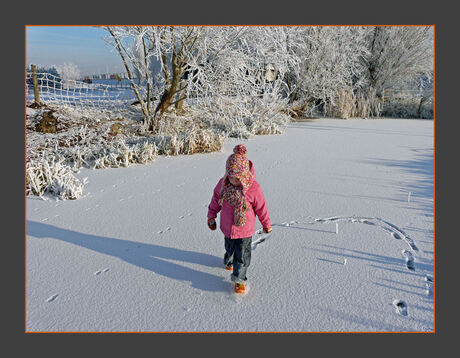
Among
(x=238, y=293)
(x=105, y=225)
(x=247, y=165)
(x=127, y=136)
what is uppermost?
(x=127, y=136)

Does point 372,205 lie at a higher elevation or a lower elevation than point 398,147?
lower

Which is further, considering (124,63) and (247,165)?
(124,63)

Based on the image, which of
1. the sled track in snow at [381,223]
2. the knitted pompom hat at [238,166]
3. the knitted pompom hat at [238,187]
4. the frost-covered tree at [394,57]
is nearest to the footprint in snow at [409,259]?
the sled track in snow at [381,223]

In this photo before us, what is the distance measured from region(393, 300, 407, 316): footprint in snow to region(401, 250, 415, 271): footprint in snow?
481 mm

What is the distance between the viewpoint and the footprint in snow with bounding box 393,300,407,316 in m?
2.11

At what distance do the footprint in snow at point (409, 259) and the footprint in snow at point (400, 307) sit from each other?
48 centimetres

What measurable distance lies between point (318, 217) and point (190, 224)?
1452 mm

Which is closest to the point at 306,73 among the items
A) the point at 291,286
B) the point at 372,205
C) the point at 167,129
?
the point at 167,129

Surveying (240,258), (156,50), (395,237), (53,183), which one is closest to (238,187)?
(240,258)

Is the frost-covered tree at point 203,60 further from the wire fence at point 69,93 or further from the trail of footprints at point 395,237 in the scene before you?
the trail of footprints at point 395,237

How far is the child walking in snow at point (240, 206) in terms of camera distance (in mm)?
2285

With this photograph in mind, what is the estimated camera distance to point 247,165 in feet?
7.61

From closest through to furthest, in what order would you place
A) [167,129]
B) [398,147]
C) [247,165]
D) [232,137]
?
[247,165], [398,147], [167,129], [232,137]

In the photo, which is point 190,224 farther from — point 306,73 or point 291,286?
point 306,73
